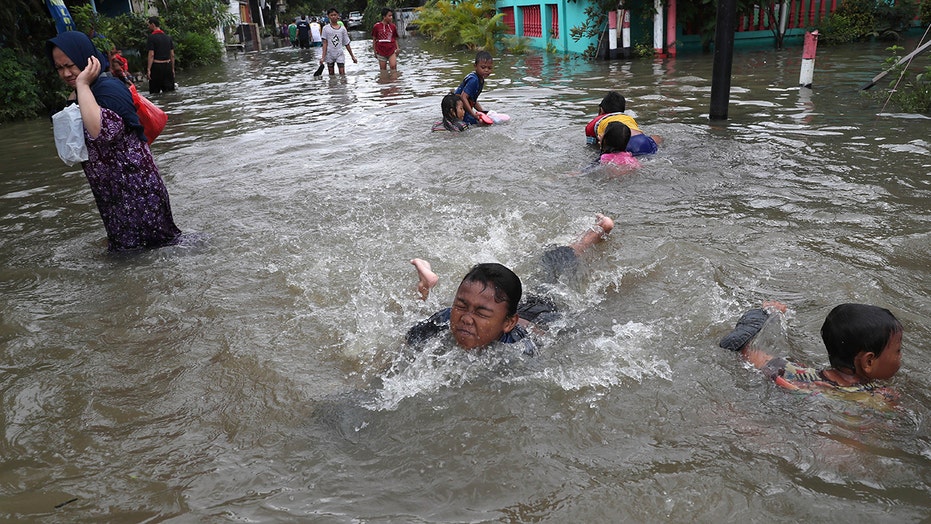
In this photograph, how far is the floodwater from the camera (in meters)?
2.82

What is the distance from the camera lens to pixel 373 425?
3285 mm

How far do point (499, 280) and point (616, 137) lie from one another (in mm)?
4231

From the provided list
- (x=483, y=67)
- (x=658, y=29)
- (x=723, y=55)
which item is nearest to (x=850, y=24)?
(x=658, y=29)

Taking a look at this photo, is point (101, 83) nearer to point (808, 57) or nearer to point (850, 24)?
point (808, 57)

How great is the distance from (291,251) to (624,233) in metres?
2.71

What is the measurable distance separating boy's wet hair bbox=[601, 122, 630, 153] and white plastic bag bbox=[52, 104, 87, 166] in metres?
4.91

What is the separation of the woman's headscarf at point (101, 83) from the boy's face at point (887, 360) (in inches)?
201

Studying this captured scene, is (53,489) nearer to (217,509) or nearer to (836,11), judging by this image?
(217,509)

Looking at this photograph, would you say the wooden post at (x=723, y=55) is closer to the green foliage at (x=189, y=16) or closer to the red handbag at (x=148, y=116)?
the red handbag at (x=148, y=116)

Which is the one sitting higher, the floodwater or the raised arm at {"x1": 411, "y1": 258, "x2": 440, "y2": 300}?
the raised arm at {"x1": 411, "y1": 258, "x2": 440, "y2": 300}

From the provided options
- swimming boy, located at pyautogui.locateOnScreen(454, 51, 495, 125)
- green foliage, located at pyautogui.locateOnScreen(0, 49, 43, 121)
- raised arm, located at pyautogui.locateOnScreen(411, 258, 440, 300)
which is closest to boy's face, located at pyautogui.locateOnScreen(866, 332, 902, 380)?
raised arm, located at pyautogui.locateOnScreen(411, 258, 440, 300)

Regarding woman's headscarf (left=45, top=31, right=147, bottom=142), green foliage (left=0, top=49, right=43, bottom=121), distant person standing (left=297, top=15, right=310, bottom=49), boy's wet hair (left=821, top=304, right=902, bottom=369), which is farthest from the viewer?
distant person standing (left=297, top=15, right=310, bottom=49)

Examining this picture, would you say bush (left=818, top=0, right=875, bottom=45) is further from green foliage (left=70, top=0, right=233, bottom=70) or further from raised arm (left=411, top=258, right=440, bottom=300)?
green foliage (left=70, top=0, right=233, bottom=70)

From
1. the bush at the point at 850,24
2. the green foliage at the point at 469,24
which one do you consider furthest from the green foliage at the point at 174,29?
the bush at the point at 850,24
